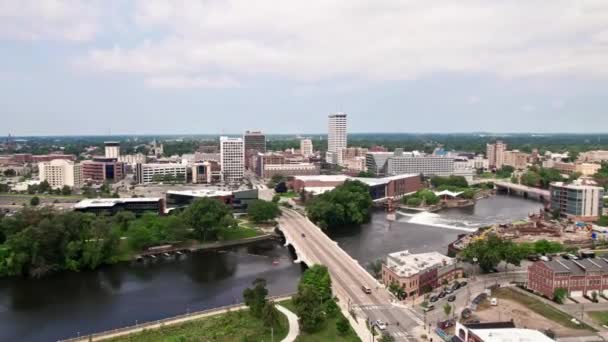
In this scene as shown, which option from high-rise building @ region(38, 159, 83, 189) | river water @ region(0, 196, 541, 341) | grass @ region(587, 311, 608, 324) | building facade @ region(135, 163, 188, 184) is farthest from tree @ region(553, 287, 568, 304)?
high-rise building @ region(38, 159, 83, 189)

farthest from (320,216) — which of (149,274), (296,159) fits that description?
(296,159)

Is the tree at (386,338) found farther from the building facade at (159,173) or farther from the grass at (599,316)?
the building facade at (159,173)

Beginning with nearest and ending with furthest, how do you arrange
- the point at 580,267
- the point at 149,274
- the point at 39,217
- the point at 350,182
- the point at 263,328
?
the point at 263,328 < the point at 580,267 < the point at 149,274 < the point at 39,217 < the point at 350,182

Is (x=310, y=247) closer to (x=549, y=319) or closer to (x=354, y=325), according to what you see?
(x=354, y=325)

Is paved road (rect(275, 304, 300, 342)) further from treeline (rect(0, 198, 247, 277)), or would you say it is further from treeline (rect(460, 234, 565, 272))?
treeline (rect(0, 198, 247, 277))

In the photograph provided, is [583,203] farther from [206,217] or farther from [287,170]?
[287,170]

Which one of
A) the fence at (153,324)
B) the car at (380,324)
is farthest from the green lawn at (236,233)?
the car at (380,324)

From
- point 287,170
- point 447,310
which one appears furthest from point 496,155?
point 447,310
